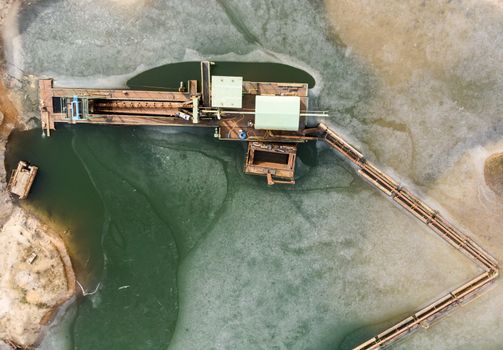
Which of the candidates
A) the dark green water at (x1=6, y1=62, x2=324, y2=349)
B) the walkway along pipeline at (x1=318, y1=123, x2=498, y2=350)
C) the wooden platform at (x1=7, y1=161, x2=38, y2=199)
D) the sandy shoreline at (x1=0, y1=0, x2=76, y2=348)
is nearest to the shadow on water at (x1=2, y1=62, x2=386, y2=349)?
the dark green water at (x1=6, y1=62, x2=324, y2=349)

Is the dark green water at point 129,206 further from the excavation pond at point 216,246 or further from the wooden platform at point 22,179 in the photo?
the wooden platform at point 22,179

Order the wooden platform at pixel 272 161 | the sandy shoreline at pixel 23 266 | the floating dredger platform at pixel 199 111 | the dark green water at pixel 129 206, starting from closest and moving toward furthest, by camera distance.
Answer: the floating dredger platform at pixel 199 111 < the wooden platform at pixel 272 161 < the sandy shoreline at pixel 23 266 < the dark green water at pixel 129 206

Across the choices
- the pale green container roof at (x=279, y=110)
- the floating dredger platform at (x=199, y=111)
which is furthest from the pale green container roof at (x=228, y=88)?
the pale green container roof at (x=279, y=110)

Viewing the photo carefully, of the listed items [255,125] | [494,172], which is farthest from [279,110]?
[494,172]

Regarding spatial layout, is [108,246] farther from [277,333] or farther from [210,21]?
[210,21]

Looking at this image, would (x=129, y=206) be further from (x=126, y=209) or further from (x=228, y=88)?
(x=228, y=88)

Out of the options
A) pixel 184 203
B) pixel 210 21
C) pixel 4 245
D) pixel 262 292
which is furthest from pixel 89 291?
pixel 210 21
